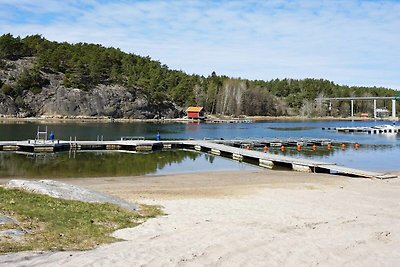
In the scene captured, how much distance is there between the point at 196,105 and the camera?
7160 inches

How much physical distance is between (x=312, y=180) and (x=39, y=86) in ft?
424

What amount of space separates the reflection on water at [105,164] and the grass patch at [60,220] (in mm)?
19845

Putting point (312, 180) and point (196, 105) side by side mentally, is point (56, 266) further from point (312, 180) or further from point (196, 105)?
point (196, 105)

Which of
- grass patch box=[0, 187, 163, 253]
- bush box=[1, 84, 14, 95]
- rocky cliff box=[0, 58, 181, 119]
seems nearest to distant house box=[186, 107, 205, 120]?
rocky cliff box=[0, 58, 181, 119]

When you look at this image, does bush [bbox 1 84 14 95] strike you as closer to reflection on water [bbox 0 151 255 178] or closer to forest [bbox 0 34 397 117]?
forest [bbox 0 34 397 117]

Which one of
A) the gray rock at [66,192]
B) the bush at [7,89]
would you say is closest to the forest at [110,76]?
the bush at [7,89]

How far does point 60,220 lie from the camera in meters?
13.6

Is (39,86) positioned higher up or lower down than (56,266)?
higher up

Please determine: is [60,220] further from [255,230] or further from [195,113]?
[195,113]

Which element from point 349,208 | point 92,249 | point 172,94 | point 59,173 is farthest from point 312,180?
point 172,94

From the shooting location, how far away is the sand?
34.8 ft

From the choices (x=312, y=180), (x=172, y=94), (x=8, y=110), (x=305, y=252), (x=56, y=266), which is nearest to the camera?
(x=56, y=266)

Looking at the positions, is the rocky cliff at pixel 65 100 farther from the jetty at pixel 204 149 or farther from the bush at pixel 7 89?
the jetty at pixel 204 149

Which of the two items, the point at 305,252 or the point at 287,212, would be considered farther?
the point at 287,212
